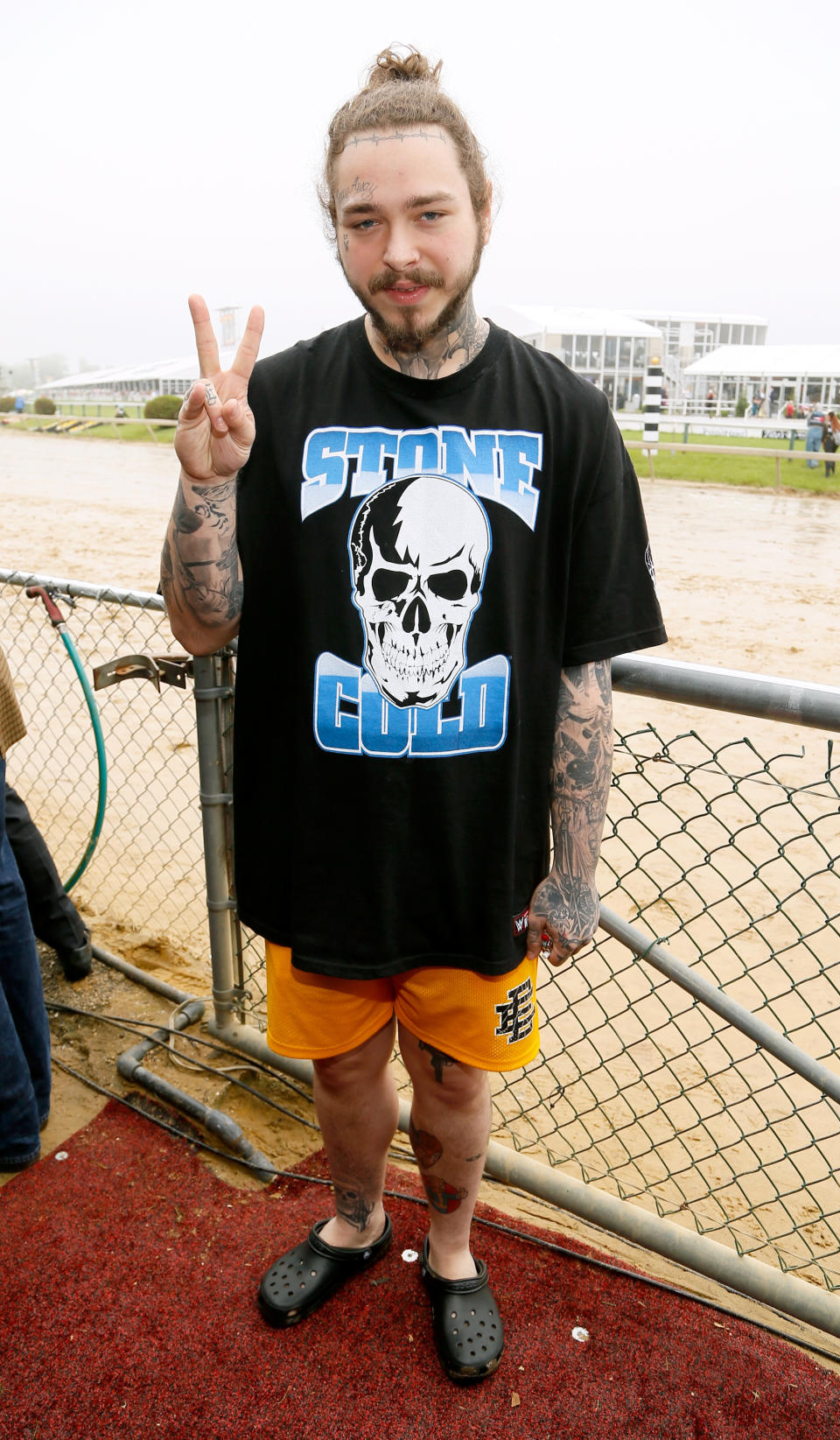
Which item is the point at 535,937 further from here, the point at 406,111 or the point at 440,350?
the point at 406,111

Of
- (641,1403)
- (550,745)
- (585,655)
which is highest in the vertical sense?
(585,655)

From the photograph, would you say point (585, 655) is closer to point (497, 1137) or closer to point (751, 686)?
point (751, 686)

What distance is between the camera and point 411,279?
1372 mm

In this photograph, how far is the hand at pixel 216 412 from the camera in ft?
4.45

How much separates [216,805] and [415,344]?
127cm

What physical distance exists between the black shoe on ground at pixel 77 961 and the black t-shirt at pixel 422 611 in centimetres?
159

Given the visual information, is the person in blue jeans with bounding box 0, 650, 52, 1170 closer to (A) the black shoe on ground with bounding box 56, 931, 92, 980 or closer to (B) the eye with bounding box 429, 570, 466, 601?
(A) the black shoe on ground with bounding box 56, 931, 92, 980

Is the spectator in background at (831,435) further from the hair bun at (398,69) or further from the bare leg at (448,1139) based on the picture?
the bare leg at (448,1139)

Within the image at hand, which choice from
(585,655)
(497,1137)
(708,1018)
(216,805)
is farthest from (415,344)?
(708,1018)

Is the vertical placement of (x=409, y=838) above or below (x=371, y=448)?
below

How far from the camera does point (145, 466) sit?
19.4m

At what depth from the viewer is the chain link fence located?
2.41 m

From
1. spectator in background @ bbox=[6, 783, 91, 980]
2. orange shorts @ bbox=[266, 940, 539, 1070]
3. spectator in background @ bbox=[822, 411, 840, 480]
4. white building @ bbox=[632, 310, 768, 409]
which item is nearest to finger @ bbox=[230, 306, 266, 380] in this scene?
orange shorts @ bbox=[266, 940, 539, 1070]

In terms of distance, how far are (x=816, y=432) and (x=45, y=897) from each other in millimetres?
20270
